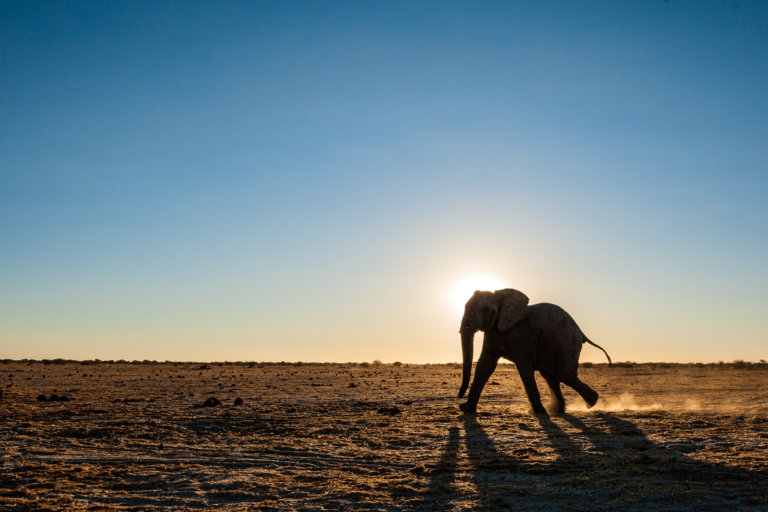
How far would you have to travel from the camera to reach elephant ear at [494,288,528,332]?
1831cm

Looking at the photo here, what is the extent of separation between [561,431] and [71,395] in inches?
679

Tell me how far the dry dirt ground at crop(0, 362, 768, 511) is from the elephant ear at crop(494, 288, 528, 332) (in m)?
2.32

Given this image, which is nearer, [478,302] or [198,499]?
[198,499]

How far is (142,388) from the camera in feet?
92.9

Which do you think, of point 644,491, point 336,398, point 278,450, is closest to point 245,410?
point 336,398

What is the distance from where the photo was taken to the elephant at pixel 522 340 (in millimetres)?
18297

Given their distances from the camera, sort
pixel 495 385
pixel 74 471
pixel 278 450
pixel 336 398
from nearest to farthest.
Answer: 1. pixel 74 471
2. pixel 278 450
3. pixel 336 398
4. pixel 495 385

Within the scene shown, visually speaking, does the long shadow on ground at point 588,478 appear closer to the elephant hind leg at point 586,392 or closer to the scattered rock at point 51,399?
the elephant hind leg at point 586,392

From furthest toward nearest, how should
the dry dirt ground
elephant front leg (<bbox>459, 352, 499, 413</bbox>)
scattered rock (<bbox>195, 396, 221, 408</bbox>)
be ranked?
scattered rock (<bbox>195, 396, 221, 408</bbox>) → elephant front leg (<bbox>459, 352, 499, 413</bbox>) → the dry dirt ground

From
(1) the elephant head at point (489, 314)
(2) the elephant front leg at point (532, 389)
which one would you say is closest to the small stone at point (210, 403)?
(1) the elephant head at point (489, 314)

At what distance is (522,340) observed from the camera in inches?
720

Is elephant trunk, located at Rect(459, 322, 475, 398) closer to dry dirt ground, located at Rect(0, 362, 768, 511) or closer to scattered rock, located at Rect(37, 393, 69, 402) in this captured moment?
dry dirt ground, located at Rect(0, 362, 768, 511)

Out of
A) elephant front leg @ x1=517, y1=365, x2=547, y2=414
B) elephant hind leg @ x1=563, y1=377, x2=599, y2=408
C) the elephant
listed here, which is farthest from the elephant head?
elephant hind leg @ x1=563, y1=377, x2=599, y2=408

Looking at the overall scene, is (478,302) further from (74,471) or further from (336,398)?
(74,471)
